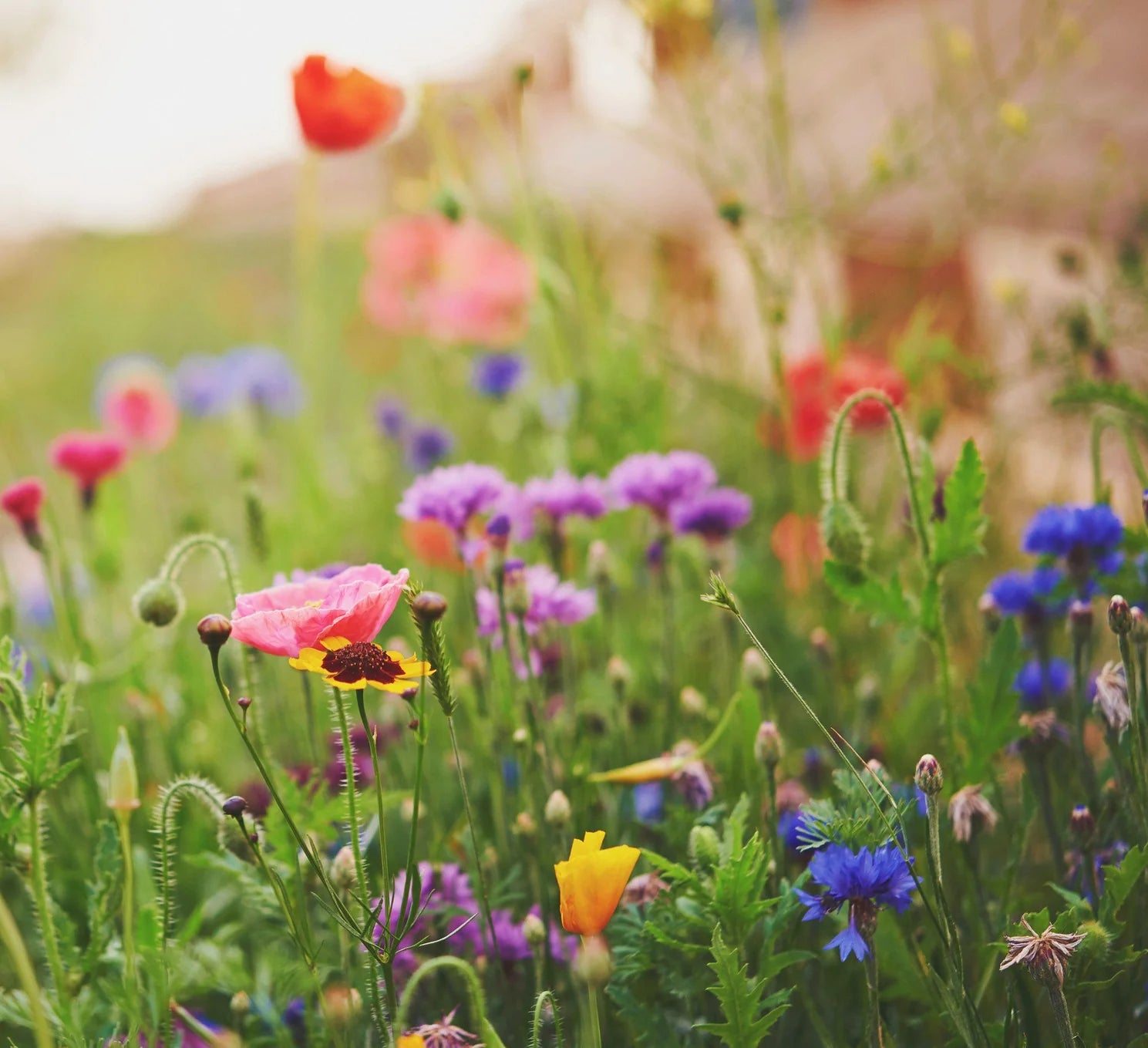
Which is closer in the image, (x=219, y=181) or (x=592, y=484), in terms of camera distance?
(x=592, y=484)

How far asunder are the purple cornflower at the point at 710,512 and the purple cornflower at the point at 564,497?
9 centimetres

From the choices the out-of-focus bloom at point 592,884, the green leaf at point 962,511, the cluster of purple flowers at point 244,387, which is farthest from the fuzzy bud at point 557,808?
the cluster of purple flowers at point 244,387

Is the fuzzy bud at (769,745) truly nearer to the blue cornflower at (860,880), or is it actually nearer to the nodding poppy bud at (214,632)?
the blue cornflower at (860,880)

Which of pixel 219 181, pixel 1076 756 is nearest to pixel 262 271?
pixel 219 181

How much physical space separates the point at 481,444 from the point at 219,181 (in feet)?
9.44

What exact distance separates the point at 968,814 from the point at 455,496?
1.47 feet

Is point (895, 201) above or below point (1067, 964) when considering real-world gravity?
above

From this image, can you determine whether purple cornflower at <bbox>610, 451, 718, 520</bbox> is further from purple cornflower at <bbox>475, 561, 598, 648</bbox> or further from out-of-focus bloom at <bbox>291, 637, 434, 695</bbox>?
out-of-focus bloom at <bbox>291, 637, 434, 695</bbox>

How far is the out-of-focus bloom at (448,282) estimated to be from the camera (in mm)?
1938

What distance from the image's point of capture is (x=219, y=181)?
14.3ft

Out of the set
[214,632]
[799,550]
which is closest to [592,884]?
[214,632]

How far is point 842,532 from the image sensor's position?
854 millimetres

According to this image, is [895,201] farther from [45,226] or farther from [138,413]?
[45,226]

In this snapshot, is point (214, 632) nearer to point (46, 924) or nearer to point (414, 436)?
point (46, 924)
